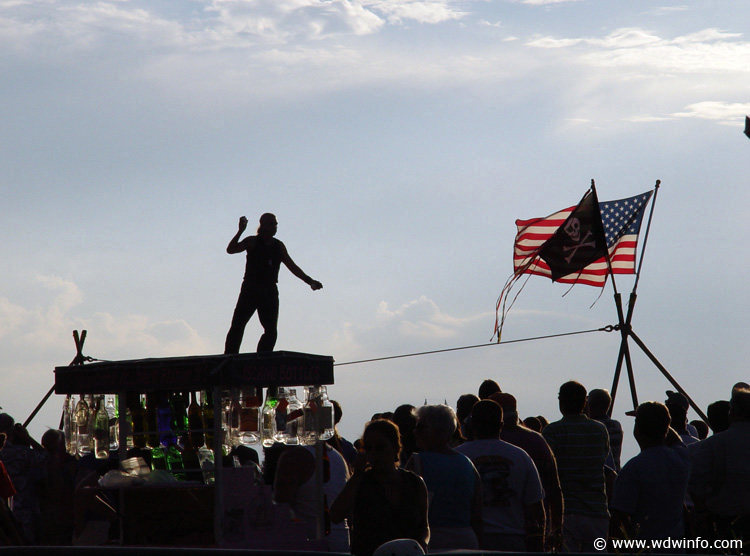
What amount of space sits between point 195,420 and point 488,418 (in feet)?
8.45

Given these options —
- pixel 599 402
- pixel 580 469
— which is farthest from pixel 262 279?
pixel 580 469

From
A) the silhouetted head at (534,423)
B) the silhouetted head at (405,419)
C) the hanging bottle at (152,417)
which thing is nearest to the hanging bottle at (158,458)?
the hanging bottle at (152,417)

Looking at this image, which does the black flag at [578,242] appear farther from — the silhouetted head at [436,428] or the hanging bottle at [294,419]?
the silhouetted head at [436,428]

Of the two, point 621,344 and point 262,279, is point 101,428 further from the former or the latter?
point 621,344

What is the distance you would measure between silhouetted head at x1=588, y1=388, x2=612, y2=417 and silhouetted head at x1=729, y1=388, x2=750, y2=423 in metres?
1.76

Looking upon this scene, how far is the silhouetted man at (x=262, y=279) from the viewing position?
473 inches

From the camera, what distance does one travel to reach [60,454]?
33.5ft

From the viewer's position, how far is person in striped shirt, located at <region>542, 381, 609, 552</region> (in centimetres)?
746

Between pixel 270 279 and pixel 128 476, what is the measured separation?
4.91 metres

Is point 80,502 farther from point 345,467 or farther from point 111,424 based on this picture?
point 345,467

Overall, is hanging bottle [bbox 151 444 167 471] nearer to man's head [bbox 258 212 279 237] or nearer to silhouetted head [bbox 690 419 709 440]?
man's head [bbox 258 212 279 237]

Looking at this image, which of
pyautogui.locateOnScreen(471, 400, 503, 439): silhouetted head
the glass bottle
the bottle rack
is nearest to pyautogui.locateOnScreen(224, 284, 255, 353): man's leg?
the glass bottle

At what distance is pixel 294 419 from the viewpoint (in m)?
7.64

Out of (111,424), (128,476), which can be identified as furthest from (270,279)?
(128,476)
